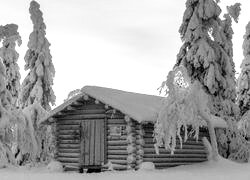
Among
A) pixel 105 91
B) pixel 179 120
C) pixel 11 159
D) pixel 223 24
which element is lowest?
pixel 11 159

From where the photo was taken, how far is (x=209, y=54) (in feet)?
95.2

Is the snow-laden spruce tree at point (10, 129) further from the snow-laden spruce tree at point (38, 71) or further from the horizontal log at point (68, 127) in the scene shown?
the snow-laden spruce tree at point (38, 71)

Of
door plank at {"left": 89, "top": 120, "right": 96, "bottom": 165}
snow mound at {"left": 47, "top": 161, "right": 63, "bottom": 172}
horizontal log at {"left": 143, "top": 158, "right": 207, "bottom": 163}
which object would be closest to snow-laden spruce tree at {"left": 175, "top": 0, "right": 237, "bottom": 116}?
horizontal log at {"left": 143, "top": 158, "right": 207, "bottom": 163}

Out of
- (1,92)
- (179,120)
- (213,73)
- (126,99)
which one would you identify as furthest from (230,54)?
(1,92)

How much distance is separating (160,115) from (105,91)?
14.3 ft

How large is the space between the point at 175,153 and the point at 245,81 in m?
Result: 11.4

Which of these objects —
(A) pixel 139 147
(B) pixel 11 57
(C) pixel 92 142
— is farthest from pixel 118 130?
(B) pixel 11 57

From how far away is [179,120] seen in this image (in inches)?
811

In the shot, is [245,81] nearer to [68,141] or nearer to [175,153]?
[175,153]

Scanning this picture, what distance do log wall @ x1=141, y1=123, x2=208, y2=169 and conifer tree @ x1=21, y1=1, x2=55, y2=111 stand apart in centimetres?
1322

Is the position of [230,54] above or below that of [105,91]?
above

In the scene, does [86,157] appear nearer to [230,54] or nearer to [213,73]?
[213,73]

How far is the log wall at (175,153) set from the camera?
72.9 feet

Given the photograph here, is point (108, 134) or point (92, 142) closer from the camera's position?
point (108, 134)
